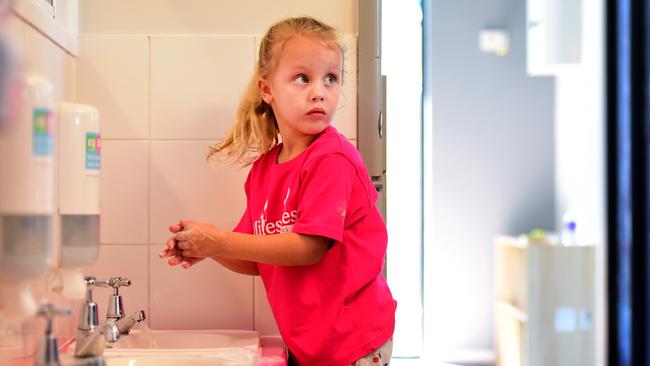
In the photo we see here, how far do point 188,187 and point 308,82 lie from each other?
1.25 feet

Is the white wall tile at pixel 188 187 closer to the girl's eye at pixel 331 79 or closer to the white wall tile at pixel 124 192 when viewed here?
the white wall tile at pixel 124 192

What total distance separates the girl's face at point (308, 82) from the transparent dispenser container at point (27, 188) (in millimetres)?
638

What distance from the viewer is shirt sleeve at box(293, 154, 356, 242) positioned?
121 centimetres

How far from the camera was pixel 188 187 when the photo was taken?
1546 millimetres

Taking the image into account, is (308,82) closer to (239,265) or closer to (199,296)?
(239,265)

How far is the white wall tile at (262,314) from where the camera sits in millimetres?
1549

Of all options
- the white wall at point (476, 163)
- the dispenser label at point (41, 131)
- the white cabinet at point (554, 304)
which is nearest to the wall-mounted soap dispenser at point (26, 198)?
the dispenser label at point (41, 131)

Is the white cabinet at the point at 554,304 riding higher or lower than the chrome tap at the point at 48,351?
lower

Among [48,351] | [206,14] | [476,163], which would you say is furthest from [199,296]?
[476,163]

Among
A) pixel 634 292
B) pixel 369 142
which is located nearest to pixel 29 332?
pixel 369 142

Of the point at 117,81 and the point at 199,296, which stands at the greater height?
the point at 117,81

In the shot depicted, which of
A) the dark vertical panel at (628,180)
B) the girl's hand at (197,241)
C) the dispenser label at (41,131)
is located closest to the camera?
the dispenser label at (41,131)

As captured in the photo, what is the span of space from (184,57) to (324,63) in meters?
0.37

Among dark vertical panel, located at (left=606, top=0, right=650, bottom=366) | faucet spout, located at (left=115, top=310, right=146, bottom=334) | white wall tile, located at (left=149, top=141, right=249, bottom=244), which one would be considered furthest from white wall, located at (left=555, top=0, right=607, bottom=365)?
faucet spout, located at (left=115, top=310, right=146, bottom=334)
